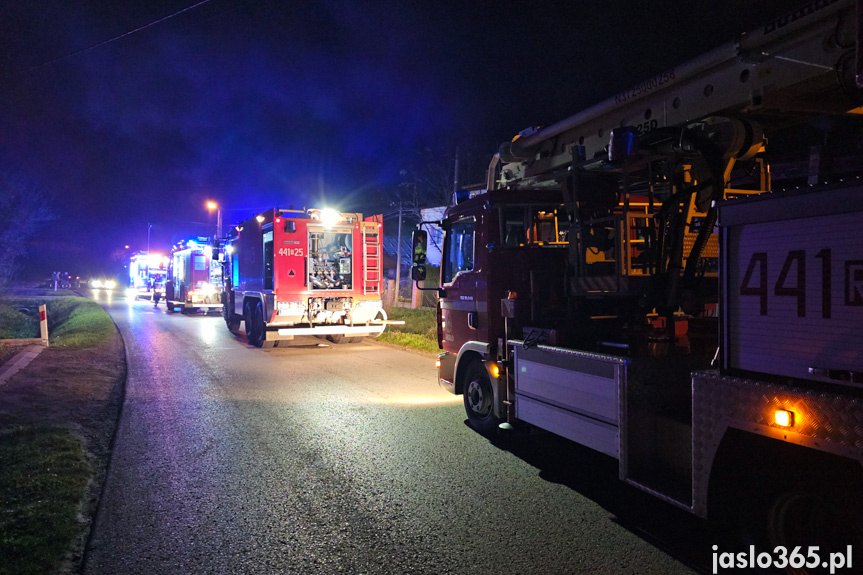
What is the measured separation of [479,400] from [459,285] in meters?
1.42

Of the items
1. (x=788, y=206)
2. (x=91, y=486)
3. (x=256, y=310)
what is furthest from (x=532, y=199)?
(x=256, y=310)

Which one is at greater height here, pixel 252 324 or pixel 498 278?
pixel 498 278

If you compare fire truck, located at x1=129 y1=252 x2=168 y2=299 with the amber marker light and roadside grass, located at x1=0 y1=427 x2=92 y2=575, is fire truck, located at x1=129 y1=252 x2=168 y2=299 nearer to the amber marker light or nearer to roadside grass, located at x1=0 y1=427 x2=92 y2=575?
roadside grass, located at x1=0 y1=427 x2=92 y2=575

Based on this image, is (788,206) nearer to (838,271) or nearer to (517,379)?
(838,271)

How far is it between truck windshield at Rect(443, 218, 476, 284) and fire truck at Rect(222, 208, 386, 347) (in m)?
7.01

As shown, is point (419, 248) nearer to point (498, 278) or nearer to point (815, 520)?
point (498, 278)

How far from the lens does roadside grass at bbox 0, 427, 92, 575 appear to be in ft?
11.5

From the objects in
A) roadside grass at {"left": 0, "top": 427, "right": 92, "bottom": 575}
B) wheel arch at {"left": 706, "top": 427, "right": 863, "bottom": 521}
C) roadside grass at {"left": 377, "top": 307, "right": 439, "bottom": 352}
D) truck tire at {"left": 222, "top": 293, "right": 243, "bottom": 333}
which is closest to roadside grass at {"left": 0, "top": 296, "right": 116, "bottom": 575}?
roadside grass at {"left": 0, "top": 427, "right": 92, "bottom": 575}

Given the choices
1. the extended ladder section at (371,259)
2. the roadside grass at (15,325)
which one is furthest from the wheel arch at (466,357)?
the roadside grass at (15,325)

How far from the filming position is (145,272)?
138 ft

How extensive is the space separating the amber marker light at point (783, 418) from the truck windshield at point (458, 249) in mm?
4137

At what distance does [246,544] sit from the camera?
3.80 m

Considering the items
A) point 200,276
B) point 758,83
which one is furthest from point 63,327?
point 758,83

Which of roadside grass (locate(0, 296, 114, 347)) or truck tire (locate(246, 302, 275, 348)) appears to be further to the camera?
roadside grass (locate(0, 296, 114, 347))
